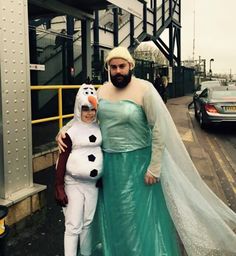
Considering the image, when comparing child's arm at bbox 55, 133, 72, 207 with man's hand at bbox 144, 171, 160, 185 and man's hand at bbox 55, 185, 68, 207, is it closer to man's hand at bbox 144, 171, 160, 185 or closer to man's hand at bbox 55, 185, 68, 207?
man's hand at bbox 55, 185, 68, 207

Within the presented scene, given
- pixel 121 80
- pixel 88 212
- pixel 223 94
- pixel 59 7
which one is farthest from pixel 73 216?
pixel 223 94

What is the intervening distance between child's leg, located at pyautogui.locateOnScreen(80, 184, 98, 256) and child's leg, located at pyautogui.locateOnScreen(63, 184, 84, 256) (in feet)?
0.14

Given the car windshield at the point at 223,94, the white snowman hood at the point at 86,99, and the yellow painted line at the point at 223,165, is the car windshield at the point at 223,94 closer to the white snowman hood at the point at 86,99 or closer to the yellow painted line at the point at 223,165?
the yellow painted line at the point at 223,165

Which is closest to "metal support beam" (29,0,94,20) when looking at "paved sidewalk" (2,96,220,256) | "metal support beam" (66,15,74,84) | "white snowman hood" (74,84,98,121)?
"metal support beam" (66,15,74,84)

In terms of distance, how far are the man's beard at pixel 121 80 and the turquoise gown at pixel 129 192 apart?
144 mm

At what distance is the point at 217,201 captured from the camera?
11.1 ft

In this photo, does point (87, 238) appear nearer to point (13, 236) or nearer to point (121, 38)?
point (13, 236)

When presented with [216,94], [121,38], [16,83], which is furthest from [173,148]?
[121,38]

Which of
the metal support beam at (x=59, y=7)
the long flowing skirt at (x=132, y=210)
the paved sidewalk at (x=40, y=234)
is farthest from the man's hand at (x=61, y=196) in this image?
the metal support beam at (x=59, y=7)

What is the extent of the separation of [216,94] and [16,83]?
29.1ft

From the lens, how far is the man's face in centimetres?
273

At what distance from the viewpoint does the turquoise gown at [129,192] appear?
109 inches

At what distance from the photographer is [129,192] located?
2.85 metres

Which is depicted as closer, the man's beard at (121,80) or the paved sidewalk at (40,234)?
the man's beard at (121,80)
